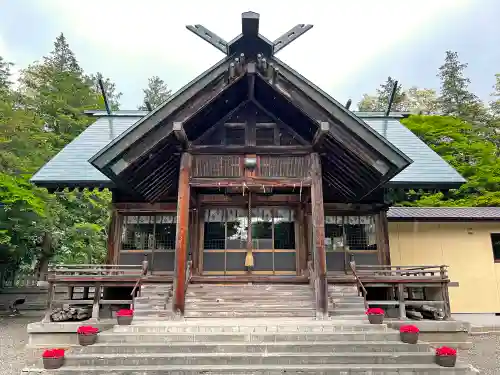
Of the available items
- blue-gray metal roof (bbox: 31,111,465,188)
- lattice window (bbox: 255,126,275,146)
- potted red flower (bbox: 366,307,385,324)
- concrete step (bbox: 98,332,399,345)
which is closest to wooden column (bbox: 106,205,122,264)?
blue-gray metal roof (bbox: 31,111,465,188)

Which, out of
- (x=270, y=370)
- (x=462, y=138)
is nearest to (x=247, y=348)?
(x=270, y=370)

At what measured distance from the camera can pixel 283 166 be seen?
888cm

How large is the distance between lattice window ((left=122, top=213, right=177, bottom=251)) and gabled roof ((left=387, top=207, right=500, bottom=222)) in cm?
765

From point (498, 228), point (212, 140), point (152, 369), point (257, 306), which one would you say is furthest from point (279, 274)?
point (498, 228)

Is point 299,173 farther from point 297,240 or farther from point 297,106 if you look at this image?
point 297,240

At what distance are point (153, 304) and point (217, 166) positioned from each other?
3693mm

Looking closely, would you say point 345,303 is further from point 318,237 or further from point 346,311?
point 318,237

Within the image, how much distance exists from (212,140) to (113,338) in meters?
5.15

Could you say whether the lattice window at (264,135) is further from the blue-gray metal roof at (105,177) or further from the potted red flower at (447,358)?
the potted red flower at (447,358)

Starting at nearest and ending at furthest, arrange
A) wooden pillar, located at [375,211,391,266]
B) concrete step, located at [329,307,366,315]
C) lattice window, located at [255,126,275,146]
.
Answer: concrete step, located at [329,307,366,315] < lattice window, located at [255,126,275,146] < wooden pillar, located at [375,211,391,266]

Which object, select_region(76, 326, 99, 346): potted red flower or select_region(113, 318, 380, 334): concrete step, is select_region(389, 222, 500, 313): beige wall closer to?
Result: select_region(113, 318, 380, 334): concrete step

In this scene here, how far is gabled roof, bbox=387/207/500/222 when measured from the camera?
12.9 meters

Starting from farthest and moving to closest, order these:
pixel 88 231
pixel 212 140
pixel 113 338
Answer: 1. pixel 88 231
2. pixel 212 140
3. pixel 113 338

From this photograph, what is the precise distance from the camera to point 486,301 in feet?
42.0
